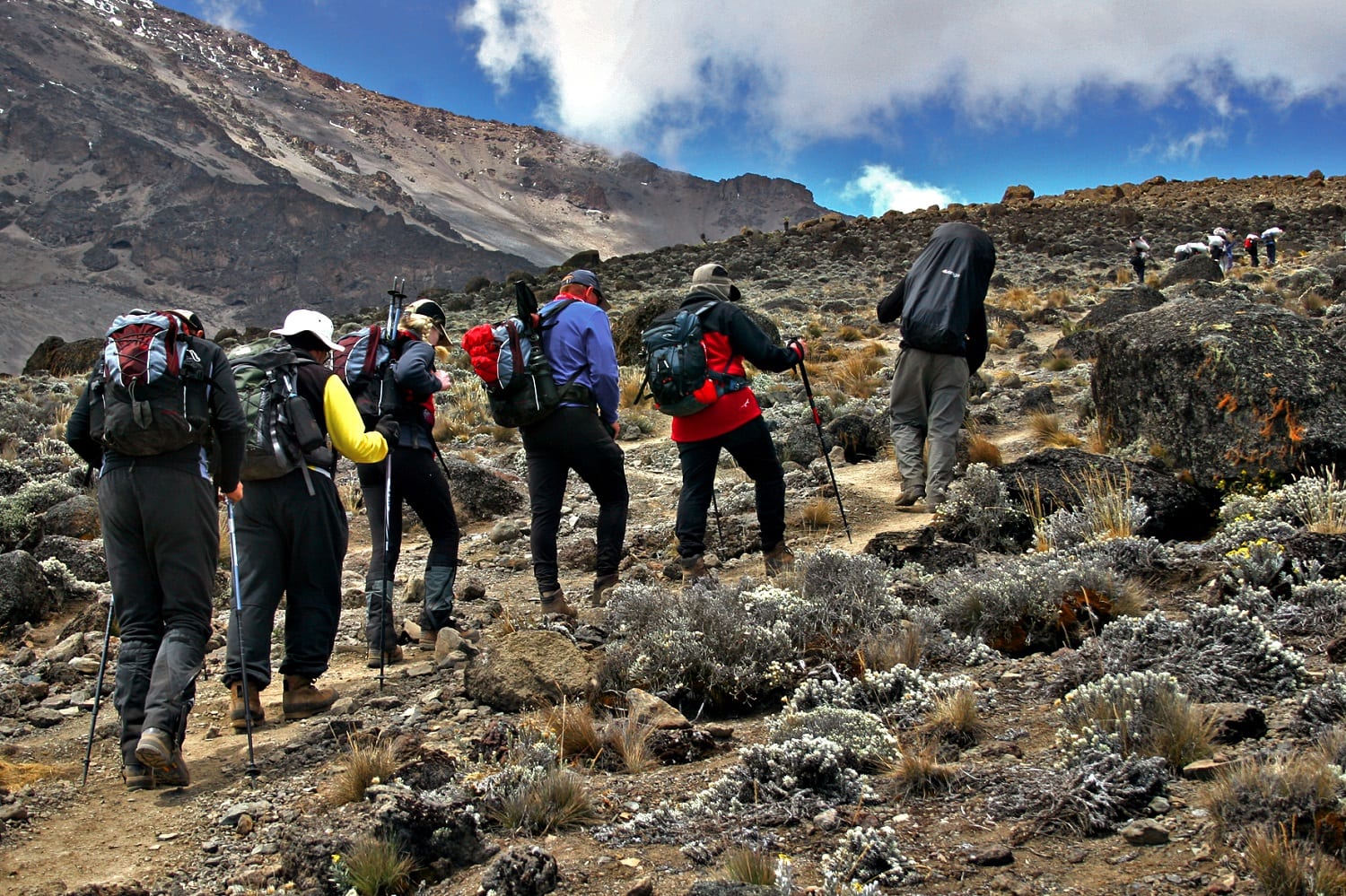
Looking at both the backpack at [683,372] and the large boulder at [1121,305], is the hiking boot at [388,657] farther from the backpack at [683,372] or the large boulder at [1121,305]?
the large boulder at [1121,305]

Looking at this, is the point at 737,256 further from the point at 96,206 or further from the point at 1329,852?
the point at 96,206

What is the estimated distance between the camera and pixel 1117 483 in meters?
6.19

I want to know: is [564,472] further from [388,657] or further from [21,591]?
[21,591]

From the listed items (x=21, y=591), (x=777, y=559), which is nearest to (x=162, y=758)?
(x=777, y=559)

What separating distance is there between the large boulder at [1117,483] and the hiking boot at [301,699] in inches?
163

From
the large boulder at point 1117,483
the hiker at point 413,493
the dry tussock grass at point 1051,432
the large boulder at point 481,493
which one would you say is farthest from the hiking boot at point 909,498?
the large boulder at point 481,493

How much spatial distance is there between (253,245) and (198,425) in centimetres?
14716

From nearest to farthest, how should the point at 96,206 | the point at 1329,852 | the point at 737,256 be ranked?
the point at 1329,852 → the point at 737,256 → the point at 96,206

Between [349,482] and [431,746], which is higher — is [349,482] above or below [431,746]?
above

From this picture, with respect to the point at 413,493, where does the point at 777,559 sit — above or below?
below

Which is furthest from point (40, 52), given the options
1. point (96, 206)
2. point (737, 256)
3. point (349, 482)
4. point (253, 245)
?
point (349, 482)

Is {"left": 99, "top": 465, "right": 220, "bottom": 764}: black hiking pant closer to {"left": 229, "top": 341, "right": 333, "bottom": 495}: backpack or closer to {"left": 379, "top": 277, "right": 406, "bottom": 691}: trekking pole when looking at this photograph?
{"left": 229, "top": 341, "right": 333, "bottom": 495}: backpack

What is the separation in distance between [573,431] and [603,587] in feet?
3.22

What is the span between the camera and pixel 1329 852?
7.77 ft
